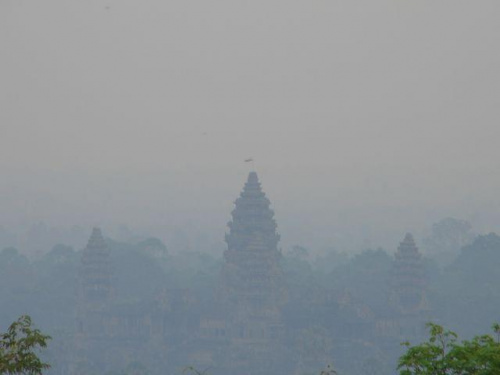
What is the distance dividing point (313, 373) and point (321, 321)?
12.6 metres

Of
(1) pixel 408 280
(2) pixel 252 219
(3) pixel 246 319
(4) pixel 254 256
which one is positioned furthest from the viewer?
(2) pixel 252 219

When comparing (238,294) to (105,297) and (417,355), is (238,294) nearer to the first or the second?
(105,297)

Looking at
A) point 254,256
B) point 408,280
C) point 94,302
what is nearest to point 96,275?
point 94,302

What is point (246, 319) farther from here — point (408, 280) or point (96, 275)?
point (96, 275)

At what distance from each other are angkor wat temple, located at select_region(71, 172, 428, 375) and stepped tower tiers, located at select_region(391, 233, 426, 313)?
0.10 m

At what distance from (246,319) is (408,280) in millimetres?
16171

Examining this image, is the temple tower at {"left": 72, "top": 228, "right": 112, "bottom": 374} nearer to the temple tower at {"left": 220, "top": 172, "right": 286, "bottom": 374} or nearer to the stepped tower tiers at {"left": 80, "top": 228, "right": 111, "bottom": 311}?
the stepped tower tiers at {"left": 80, "top": 228, "right": 111, "bottom": 311}

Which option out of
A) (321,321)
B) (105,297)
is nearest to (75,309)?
(105,297)

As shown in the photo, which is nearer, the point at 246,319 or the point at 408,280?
the point at 246,319

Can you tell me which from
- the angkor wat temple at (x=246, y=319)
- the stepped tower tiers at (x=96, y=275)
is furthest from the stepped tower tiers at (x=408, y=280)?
the stepped tower tiers at (x=96, y=275)

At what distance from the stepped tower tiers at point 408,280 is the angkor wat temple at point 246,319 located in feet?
0.32

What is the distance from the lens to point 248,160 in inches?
7239

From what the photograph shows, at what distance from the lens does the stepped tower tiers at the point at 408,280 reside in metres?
140

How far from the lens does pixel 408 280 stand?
141750 millimetres
